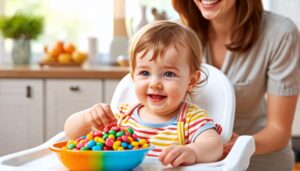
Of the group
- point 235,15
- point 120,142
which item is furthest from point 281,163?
point 120,142

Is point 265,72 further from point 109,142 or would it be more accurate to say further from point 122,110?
point 109,142

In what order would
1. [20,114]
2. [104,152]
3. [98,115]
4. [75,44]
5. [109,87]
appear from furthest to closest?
[75,44]
[20,114]
[109,87]
[98,115]
[104,152]

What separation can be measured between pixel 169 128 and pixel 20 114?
2246mm

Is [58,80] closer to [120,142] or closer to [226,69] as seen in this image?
[226,69]

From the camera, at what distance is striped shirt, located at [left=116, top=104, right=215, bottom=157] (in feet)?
5.00

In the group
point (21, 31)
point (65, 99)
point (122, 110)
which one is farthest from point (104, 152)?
point (21, 31)

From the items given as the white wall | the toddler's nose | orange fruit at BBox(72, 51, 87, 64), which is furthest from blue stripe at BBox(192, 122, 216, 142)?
the white wall

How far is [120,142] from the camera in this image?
51.7 inches

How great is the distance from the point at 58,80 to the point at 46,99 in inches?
5.4

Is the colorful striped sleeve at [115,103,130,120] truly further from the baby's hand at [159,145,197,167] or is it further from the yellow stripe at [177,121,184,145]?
the baby's hand at [159,145,197,167]

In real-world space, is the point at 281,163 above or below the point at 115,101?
below

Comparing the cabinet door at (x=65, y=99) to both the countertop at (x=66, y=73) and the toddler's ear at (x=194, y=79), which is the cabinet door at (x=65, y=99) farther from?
the toddler's ear at (x=194, y=79)

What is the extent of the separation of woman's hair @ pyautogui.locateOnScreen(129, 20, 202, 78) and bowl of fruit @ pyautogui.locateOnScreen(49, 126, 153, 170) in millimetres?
250

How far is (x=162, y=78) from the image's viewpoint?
1505mm
